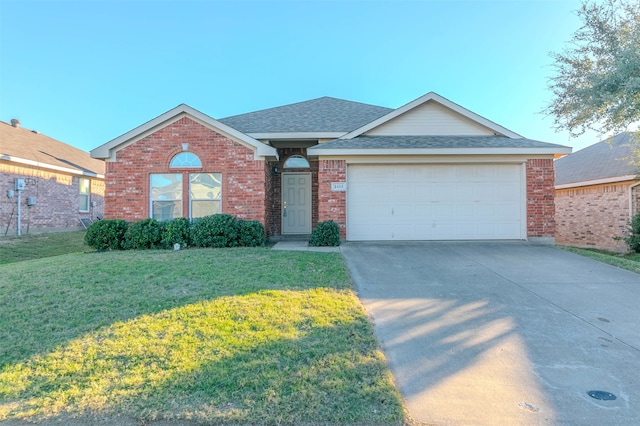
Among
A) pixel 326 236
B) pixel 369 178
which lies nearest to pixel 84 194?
pixel 326 236

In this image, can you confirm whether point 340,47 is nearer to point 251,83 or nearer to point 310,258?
point 251,83

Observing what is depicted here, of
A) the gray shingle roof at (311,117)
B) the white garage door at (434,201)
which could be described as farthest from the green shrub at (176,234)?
the white garage door at (434,201)

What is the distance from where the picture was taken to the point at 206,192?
10758mm

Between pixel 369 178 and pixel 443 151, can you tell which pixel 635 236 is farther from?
pixel 369 178

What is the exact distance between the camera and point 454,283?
602cm

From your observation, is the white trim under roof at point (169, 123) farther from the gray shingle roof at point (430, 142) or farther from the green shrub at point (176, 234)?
the green shrub at point (176, 234)

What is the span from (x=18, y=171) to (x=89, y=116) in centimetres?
1164

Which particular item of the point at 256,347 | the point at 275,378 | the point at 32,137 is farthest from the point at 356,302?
the point at 32,137

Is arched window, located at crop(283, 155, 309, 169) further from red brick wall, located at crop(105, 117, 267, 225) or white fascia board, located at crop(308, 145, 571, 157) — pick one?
white fascia board, located at crop(308, 145, 571, 157)

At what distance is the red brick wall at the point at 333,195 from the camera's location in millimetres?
10289

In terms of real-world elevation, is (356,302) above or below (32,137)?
below

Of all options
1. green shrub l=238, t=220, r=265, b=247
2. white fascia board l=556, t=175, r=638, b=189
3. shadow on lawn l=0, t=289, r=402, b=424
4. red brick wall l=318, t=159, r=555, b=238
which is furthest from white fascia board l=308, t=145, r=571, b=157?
shadow on lawn l=0, t=289, r=402, b=424

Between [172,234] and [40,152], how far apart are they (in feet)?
39.6

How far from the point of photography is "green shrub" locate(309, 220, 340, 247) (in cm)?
973
